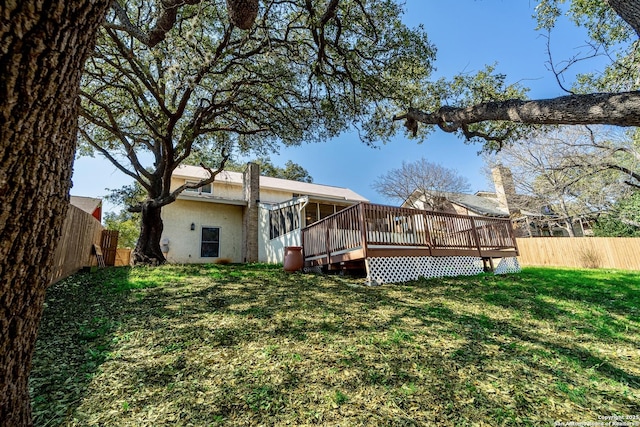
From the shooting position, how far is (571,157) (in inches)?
475

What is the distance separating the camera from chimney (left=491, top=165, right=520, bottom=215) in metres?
19.1

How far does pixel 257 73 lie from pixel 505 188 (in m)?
19.0

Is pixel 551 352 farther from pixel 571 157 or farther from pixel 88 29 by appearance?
pixel 571 157

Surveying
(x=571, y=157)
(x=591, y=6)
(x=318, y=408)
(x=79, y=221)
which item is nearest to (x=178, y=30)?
(x=79, y=221)

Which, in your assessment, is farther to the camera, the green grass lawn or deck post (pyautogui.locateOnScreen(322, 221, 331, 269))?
deck post (pyautogui.locateOnScreen(322, 221, 331, 269))

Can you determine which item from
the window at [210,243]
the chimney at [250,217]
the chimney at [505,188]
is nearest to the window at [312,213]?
the chimney at [250,217]

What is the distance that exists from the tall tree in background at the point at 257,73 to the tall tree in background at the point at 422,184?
14.6 metres

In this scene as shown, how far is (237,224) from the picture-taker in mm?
14391

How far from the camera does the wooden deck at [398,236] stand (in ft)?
22.6

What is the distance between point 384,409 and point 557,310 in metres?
4.49

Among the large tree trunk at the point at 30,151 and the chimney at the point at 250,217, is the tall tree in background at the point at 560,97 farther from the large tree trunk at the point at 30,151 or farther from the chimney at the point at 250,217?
the chimney at the point at 250,217

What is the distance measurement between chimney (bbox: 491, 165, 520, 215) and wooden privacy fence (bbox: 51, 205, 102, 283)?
2233 cm

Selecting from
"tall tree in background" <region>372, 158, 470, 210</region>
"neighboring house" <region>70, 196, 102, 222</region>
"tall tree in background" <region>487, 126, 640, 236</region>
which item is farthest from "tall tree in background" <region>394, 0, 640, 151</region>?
"neighboring house" <region>70, 196, 102, 222</region>

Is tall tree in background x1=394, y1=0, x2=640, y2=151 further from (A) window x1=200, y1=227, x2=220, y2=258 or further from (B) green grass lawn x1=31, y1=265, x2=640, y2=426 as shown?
(A) window x1=200, y1=227, x2=220, y2=258
